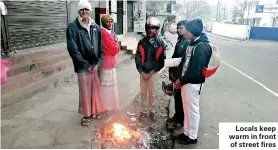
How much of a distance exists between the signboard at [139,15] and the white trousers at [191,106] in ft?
41.8

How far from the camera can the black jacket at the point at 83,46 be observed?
360 cm

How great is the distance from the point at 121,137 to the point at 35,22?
4.55 m

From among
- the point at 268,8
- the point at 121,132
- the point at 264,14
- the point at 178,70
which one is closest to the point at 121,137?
the point at 121,132

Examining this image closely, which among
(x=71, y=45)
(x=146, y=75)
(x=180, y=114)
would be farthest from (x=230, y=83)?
(x=71, y=45)

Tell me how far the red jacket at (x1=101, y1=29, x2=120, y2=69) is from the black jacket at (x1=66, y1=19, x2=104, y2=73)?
0.27 feet

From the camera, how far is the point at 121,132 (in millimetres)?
3820

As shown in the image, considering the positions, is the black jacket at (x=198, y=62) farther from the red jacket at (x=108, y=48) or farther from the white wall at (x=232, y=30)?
the white wall at (x=232, y=30)

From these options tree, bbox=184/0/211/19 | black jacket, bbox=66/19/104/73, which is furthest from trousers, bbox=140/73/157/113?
tree, bbox=184/0/211/19

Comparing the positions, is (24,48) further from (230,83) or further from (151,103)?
(230,83)

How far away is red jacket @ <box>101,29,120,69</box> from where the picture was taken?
12.8ft

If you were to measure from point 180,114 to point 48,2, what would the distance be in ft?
17.3

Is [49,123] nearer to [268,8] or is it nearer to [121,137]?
[121,137]

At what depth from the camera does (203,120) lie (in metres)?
4.62

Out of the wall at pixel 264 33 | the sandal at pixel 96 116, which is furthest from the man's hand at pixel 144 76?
the wall at pixel 264 33
